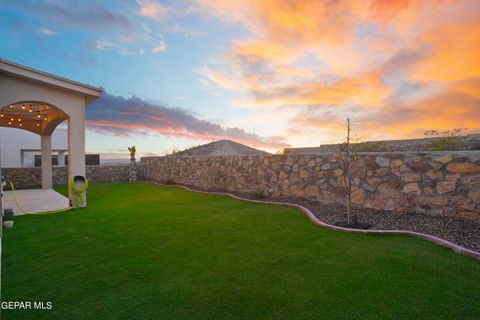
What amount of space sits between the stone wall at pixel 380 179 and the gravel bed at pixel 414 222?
0.58 ft

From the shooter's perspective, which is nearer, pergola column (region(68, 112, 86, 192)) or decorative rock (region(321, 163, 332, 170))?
decorative rock (region(321, 163, 332, 170))

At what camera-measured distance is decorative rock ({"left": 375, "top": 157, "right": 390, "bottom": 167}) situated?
6.01 metres

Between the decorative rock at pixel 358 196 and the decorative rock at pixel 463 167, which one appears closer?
the decorative rock at pixel 463 167

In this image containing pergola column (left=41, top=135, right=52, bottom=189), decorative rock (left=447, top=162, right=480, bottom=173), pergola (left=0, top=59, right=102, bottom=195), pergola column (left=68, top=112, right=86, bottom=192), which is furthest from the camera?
pergola column (left=41, top=135, right=52, bottom=189)

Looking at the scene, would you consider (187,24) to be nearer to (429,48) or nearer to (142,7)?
(142,7)

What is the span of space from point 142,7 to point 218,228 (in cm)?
747

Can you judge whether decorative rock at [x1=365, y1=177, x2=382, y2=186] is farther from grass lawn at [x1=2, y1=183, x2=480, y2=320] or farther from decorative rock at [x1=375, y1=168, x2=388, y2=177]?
grass lawn at [x1=2, y1=183, x2=480, y2=320]

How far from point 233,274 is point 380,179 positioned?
4.65 metres

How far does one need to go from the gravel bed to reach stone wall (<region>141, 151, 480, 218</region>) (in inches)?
7.0

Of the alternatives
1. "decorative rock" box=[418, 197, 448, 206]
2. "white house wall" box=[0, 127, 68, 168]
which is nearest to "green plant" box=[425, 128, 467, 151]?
"decorative rock" box=[418, 197, 448, 206]

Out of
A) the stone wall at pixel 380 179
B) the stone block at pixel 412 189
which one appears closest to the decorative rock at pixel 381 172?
the stone wall at pixel 380 179

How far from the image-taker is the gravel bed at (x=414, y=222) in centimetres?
427

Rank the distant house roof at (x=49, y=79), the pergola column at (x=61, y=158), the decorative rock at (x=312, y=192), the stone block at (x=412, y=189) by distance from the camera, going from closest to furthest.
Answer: the stone block at (x=412, y=189)
the distant house roof at (x=49, y=79)
the decorative rock at (x=312, y=192)
the pergola column at (x=61, y=158)

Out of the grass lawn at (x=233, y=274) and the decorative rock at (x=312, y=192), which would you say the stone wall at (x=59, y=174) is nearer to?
the grass lawn at (x=233, y=274)
